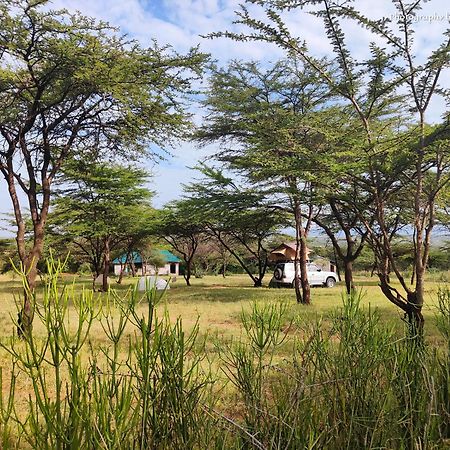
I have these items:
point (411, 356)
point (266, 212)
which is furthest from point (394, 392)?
point (266, 212)

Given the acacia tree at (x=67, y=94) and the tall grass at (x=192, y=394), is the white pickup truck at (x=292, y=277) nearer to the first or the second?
the acacia tree at (x=67, y=94)

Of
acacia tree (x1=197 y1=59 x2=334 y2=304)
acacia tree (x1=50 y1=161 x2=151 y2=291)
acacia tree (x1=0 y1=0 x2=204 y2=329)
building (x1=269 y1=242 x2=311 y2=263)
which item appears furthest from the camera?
building (x1=269 y1=242 x2=311 y2=263)

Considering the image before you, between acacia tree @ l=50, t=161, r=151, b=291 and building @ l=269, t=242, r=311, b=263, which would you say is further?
building @ l=269, t=242, r=311, b=263

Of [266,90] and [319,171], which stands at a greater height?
[266,90]

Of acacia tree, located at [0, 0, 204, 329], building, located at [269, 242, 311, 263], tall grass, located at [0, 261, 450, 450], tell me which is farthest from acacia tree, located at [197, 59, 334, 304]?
building, located at [269, 242, 311, 263]

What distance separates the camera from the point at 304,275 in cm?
1228

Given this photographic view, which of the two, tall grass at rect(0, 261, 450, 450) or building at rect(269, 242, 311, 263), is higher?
building at rect(269, 242, 311, 263)

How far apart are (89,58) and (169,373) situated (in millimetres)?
5349

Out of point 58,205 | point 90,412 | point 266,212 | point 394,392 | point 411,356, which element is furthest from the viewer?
point 58,205

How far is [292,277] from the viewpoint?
21.8m

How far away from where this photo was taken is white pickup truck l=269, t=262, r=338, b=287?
21.8 m

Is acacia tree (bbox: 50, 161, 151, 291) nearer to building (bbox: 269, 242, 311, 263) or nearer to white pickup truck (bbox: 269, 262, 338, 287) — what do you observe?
white pickup truck (bbox: 269, 262, 338, 287)

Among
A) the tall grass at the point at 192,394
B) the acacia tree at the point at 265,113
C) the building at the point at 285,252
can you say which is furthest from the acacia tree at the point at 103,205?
the tall grass at the point at 192,394

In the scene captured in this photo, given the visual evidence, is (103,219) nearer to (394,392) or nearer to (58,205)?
(58,205)
